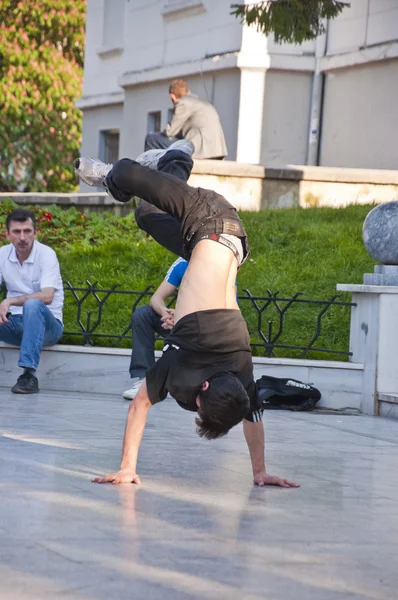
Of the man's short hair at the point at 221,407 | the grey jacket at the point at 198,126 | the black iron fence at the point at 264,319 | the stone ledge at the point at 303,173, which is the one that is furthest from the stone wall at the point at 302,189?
the man's short hair at the point at 221,407

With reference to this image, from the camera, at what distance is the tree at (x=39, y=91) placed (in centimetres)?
2933

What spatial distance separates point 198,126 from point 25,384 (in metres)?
6.73

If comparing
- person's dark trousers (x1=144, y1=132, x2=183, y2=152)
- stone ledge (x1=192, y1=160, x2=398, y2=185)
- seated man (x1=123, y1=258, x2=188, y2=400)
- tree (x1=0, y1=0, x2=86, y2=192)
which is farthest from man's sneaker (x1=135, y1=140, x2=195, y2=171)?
tree (x1=0, y1=0, x2=86, y2=192)

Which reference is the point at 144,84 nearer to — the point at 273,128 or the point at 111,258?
the point at 273,128

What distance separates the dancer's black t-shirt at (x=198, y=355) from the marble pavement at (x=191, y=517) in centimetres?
50

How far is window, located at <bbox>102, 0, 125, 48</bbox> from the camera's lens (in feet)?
78.5

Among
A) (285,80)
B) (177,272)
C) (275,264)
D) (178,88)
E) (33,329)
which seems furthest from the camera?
(285,80)

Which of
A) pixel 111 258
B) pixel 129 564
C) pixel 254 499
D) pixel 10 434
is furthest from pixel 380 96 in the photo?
pixel 129 564

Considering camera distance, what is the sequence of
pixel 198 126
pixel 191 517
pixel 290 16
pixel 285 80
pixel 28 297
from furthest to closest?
pixel 285 80
pixel 198 126
pixel 290 16
pixel 28 297
pixel 191 517

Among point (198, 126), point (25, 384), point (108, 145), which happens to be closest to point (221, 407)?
point (25, 384)

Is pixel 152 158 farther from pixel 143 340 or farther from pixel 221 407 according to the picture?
pixel 143 340

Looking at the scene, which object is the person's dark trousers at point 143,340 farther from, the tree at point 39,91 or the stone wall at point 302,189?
the tree at point 39,91

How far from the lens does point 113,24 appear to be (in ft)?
79.6

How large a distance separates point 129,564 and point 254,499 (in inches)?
58.4
